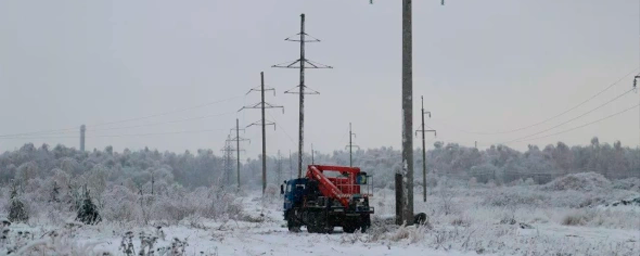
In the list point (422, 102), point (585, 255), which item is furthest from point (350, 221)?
point (422, 102)

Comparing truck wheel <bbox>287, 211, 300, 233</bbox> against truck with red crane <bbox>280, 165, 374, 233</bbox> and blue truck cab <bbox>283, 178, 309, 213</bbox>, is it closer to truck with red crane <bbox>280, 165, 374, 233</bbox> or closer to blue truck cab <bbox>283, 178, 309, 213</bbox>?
truck with red crane <bbox>280, 165, 374, 233</bbox>

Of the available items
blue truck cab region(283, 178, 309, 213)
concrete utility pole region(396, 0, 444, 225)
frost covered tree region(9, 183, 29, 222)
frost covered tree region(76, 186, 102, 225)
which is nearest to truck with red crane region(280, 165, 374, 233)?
blue truck cab region(283, 178, 309, 213)

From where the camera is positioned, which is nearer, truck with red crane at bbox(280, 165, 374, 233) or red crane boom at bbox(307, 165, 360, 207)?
truck with red crane at bbox(280, 165, 374, 233)

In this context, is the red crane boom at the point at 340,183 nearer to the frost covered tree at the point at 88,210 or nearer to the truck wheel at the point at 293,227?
the truck wheel at the point at 293,227

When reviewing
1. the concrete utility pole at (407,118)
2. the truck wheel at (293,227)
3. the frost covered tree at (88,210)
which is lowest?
the truck wheel at (293,227)

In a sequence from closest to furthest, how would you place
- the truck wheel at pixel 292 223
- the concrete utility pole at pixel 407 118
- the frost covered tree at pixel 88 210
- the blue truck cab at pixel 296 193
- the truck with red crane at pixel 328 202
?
1. the concrete utility pole at pixel 407 118
2. the truck with red crane at pixel 328 202
3. the truck wheel at pixel 292 223
4. the frost covered tree at pixel 88 210
5. the blue truck cab at pixel 296 193

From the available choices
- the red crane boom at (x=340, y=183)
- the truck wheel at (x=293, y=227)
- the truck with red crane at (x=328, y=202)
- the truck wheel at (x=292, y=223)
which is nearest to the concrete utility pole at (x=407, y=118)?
the truck with red crane at (x=328, y=202)

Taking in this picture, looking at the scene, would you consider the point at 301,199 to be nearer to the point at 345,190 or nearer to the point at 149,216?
the point at 345,190

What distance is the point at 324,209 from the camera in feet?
75.6

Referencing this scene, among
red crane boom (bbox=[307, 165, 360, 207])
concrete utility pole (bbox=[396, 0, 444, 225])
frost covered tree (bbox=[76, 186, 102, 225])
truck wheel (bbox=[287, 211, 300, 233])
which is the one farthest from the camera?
frost covered tree (bbox=[76, 186, 102, 225])

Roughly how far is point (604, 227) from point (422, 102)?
952 inches

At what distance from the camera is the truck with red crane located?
23.0 meters

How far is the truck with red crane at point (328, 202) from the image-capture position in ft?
75.4

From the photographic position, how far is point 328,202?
23.1m
